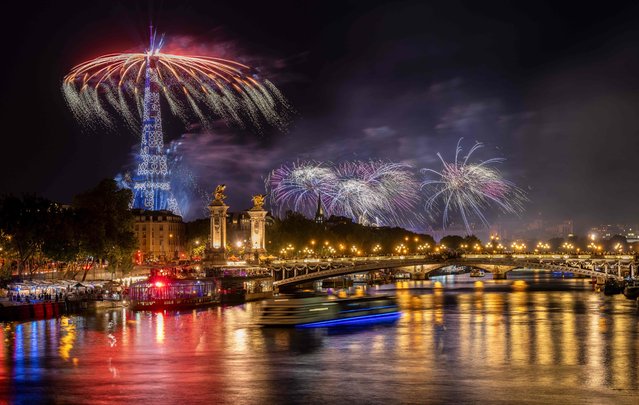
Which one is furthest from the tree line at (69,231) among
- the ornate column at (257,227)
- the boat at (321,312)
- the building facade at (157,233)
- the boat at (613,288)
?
the building facade at (157,233)

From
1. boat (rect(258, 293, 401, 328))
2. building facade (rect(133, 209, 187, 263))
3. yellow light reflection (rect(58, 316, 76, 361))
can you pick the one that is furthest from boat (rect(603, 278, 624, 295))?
building facade (rect(133, 209, 187, 263))

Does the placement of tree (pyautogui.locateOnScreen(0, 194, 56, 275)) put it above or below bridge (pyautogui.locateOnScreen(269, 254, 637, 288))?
above

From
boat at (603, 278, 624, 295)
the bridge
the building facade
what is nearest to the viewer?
boat at (603, 278, 624, 295)

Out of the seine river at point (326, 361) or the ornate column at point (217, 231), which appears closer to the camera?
the seine river at point (326, 361)

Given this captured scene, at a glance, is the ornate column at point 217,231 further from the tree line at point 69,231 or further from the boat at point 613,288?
the boat at point 613,288

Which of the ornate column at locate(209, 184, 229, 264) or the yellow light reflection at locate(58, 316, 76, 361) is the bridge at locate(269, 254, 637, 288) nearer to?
the ornate column at locate(209, 184, 229, 264)

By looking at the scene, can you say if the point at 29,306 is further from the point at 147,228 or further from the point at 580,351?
the point at 147,228

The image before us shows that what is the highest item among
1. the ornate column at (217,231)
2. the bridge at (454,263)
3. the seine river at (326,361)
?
the ornate column at (217,231)
